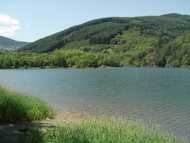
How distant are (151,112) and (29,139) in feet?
92.8

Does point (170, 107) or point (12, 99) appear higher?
point (12, 99)

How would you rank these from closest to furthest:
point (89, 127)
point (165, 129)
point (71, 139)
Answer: point (71, 139), point (89, 127), point (165, 129)

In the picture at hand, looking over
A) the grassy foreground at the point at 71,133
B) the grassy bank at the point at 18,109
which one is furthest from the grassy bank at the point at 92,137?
the grassy bank at the point at 18,109

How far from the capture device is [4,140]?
20625 mm

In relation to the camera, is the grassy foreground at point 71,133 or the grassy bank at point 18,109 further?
the grassy bank at point 18,109

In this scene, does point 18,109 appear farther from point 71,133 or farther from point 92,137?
point 92,137

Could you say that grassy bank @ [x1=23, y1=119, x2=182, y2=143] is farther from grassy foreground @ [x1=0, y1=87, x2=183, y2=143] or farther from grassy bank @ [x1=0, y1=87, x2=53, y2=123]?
grassy bank @ [x1=0, y1=87, x2=53, y2=123]

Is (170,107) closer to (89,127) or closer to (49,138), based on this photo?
(89,127)

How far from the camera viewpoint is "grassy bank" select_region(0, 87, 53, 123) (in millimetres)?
28953

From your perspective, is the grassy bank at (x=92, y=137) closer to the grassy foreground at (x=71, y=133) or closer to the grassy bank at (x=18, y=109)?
the grassy foreground at (x=71, y=133)

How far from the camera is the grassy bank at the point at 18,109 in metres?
29.0

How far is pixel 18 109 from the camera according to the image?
1186 inches

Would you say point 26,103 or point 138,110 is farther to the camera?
point 138,110

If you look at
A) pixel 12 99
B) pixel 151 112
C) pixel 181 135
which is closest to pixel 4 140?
pixel 12 99
